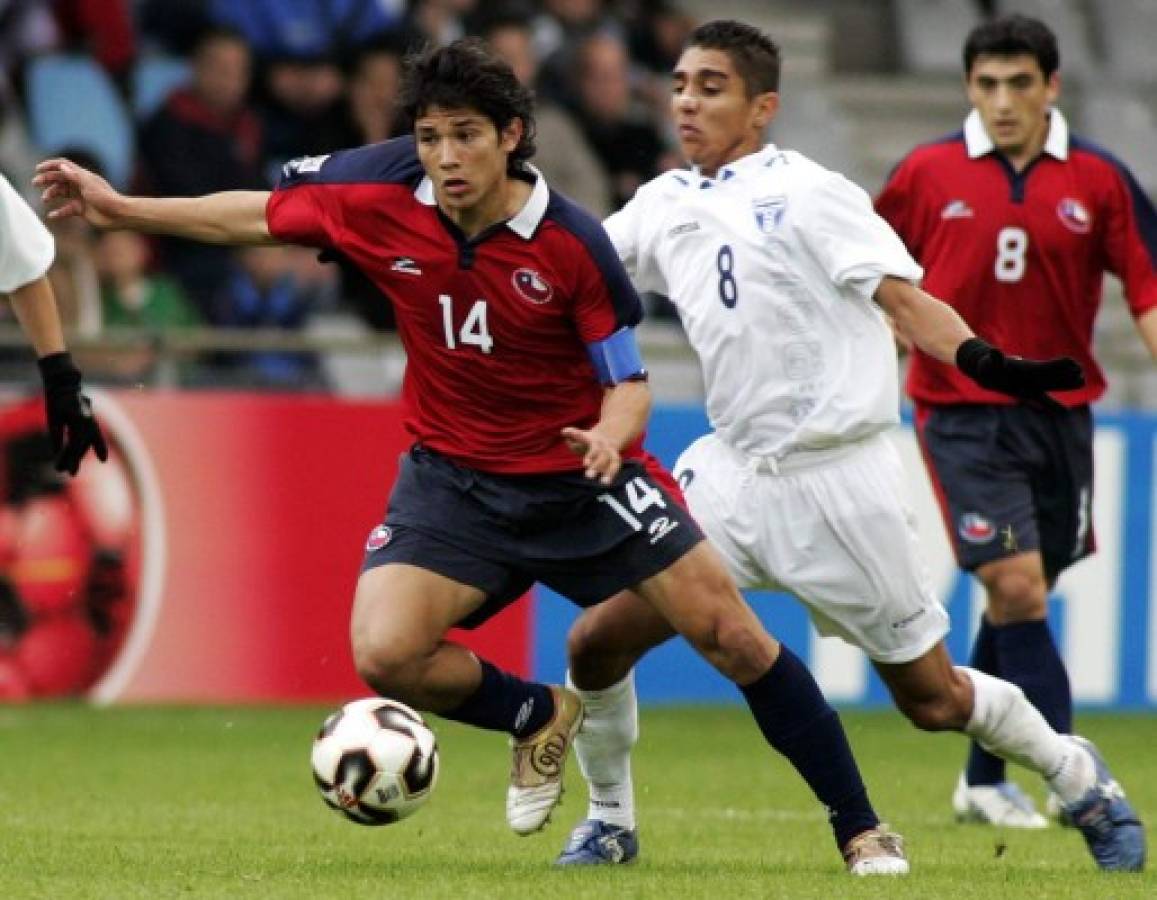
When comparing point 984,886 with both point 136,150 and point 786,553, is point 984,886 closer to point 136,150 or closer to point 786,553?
point 786,553

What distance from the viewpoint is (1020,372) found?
6801 mm

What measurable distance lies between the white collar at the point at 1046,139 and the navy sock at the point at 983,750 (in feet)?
5.11

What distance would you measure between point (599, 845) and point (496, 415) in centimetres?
121

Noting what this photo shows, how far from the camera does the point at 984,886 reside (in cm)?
686

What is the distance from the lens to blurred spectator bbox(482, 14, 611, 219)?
15219mm

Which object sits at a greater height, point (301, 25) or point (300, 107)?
point (301, 25)

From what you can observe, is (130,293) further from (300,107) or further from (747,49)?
(747,49)

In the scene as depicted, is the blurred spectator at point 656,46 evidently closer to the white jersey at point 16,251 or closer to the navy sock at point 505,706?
the white jersey at point 16,251

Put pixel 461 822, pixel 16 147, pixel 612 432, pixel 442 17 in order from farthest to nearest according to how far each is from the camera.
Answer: pixel 442 17 → pixel 16 147 → pixel 461 822 → pixel 612 432

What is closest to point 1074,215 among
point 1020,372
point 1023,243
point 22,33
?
point 1023,243

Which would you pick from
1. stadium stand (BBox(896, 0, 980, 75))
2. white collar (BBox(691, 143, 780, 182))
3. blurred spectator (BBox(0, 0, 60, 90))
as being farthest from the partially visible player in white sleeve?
stadium stand (BBox(896, 0, 980, 75))

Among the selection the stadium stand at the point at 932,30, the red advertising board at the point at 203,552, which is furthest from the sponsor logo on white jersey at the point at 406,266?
the stadium stand at the point at 932,30

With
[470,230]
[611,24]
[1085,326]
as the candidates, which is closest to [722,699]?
[1085,326]

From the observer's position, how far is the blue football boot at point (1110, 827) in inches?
291
